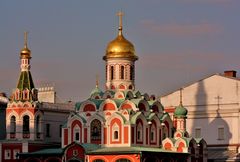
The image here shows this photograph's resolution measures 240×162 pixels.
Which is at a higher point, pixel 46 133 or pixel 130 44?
pixel 130 44

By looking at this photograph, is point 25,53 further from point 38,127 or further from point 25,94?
point 38,127

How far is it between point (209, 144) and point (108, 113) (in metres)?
12.9

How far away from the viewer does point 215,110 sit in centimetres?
6575

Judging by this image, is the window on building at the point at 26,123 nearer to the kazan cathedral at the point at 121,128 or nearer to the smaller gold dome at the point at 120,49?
the kazan cathedral at the point at 121,128

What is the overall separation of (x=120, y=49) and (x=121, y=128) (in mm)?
6672

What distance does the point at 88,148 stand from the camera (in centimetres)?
5322

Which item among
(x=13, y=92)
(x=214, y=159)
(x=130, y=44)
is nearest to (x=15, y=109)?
(x=13, y=92)

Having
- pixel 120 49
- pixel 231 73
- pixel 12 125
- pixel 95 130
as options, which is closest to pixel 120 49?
pixel 120 49

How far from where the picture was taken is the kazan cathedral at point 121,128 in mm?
53188

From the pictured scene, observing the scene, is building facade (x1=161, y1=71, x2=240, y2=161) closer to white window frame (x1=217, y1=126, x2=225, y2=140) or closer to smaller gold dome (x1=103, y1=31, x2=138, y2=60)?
white window frame (x1=217, y1=126, x2=225, y2=140)

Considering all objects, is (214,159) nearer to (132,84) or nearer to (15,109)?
(132,84)

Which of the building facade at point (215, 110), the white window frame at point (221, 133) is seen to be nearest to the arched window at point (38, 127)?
the building facade at point (215, 110)

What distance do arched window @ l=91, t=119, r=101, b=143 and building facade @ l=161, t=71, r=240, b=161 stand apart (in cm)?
1205


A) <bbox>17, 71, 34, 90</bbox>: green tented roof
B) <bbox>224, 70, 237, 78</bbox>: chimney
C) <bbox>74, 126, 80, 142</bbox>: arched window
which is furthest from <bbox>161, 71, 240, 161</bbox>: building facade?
<bbox>17, 71, 34, 90</bbox>: green tented roof
